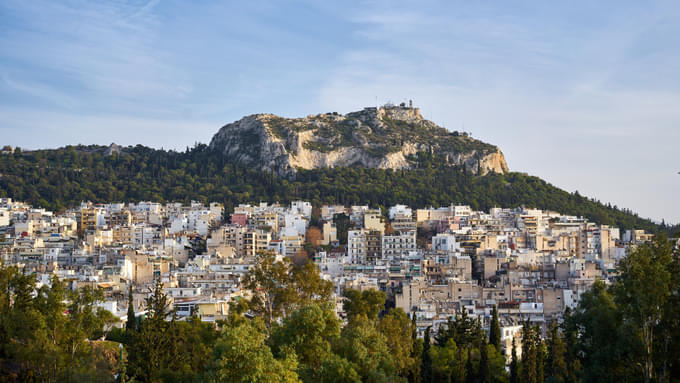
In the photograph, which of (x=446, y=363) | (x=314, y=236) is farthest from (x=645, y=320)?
(x=314, y=236)

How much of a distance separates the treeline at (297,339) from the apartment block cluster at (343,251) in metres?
13.8

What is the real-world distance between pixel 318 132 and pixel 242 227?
147 feet

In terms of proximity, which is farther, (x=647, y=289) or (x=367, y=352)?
(x=367, y=352)

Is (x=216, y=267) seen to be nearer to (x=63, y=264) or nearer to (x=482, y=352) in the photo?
(x=63, y=264)

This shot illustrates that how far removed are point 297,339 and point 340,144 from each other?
3644 inches

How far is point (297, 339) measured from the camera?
23250 millimetres

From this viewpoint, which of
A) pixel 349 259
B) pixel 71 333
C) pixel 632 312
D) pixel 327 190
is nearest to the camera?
A: pixel 632 312

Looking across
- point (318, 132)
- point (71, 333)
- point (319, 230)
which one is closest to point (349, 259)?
point (319, 230)

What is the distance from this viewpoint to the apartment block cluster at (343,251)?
170 ft

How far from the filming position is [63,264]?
6288cm

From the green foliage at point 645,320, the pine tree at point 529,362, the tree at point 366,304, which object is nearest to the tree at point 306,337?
the tree at point 366,304

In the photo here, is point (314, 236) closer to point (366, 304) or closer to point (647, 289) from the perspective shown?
point (366, 304)

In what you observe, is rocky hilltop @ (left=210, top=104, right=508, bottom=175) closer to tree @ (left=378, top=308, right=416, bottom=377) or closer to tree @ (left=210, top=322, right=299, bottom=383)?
tree @ (left=378, top=308, right=416, bottom=377)

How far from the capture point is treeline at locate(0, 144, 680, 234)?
3632 inches
